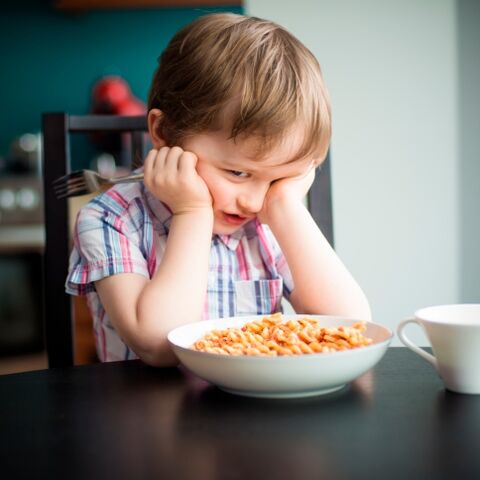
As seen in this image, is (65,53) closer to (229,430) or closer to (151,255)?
(151,255)

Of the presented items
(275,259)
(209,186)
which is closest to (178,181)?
(209,186)

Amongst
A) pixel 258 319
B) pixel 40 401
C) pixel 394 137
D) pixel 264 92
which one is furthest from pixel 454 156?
pixel 40 401

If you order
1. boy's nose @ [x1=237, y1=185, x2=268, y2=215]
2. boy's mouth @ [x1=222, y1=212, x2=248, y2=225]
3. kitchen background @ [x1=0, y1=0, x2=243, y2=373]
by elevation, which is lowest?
boy's mouth @ [x1=222, y1=212, x2=248, y2=225]

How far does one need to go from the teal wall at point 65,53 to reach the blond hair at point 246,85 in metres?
3.50

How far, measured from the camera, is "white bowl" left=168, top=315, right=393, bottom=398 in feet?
2.11

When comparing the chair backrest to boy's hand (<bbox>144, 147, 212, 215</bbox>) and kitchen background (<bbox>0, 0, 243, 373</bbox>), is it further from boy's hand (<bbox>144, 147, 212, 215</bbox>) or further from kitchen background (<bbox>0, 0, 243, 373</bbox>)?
kitchen background (<bbox>0, 0, 243, 373</bbox>)

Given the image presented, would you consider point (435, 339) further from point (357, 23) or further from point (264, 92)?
point (357, 23)

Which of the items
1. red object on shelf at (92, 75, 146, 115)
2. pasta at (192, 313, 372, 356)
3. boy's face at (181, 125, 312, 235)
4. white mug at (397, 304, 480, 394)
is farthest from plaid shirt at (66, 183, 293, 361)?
red object on shelf at (92, 75, 146, 115)

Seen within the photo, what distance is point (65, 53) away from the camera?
14.5ft

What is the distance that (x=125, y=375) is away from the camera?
0.79m

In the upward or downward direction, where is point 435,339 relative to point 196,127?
downward

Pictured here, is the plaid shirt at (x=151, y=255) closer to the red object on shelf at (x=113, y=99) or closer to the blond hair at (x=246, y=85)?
the blond hair at (x=246, y=85)

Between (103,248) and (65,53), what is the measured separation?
3.73 metres

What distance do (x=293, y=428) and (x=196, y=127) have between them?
0.50 metres
